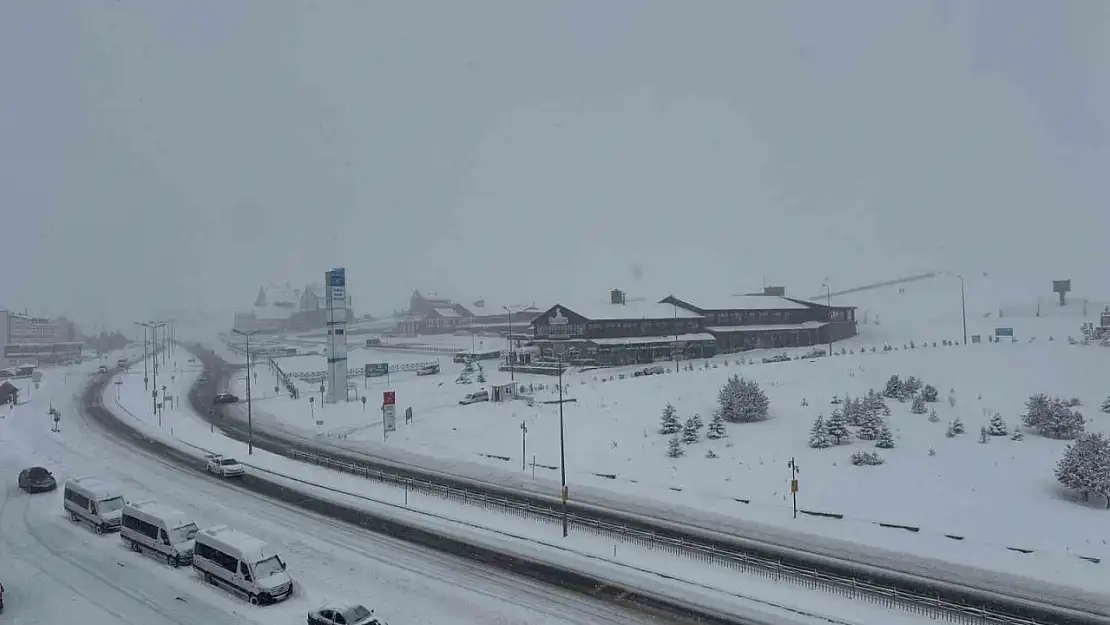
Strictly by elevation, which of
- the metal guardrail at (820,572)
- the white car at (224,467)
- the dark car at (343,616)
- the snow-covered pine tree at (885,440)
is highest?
the snow-covered pine tree at (885,440)

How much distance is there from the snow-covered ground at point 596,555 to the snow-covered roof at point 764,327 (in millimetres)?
56765

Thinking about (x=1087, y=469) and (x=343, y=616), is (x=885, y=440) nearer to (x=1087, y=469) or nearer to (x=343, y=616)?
(x=1087, y=469)

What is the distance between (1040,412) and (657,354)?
4194cm

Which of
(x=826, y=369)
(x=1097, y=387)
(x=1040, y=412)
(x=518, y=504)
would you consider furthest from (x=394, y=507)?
(x=1097, y=387)

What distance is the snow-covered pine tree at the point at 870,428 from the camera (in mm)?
40688

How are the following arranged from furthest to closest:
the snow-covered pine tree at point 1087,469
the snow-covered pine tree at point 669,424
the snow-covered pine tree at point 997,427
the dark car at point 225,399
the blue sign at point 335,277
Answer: the dark car at point 225,399, the blue sign at point 335,277, the snow-covered pine tree at point 669,424, the snow-covered pine tree at point 997,427, the snow-covered pine tree at point 1087,469

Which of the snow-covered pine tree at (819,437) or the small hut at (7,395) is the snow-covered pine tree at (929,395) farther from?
the small hut at (7,395)

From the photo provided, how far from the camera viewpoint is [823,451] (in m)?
38.8

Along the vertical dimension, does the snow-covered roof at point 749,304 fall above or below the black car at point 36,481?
above

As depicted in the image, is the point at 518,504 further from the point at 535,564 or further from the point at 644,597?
the point at 644,597

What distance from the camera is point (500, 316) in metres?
154

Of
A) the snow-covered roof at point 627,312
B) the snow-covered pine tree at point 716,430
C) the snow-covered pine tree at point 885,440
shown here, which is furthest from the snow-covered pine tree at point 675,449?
the snow-covered roof at point 627,312

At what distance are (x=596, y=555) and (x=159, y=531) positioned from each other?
15713 millimetres

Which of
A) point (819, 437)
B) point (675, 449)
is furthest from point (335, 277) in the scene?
point (819, 437)
